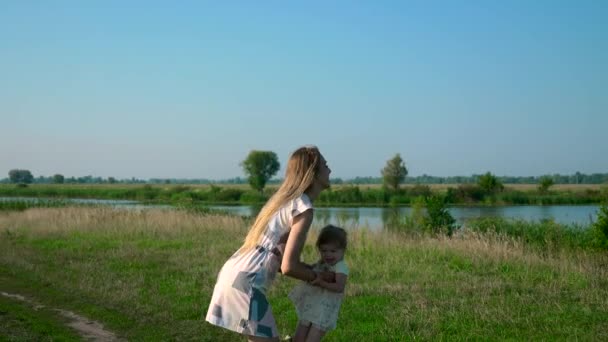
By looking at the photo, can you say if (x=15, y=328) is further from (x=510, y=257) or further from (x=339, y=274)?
(x=510, y=257)

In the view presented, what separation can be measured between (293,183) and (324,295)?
717 mm

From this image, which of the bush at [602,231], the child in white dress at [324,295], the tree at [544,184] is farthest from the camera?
the tree at [544,184]

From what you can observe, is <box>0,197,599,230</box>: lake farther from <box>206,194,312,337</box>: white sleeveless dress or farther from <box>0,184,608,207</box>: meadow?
<box>206,194,312,337</box>: white sleeveless dress

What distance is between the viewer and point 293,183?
131 inches

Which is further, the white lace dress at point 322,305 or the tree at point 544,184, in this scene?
the tree at point 544,184

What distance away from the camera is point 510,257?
12352 mm

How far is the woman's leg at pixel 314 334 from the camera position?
357 cm

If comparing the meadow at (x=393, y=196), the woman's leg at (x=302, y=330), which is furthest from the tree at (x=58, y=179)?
the woman's leg at (x=302, y=330)

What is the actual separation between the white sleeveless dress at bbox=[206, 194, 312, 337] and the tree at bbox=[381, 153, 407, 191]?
215 feet

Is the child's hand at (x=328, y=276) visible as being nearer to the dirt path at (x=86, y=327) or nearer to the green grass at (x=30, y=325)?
the dirt path at (x=86, y=327)

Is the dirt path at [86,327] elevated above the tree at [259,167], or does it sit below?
below

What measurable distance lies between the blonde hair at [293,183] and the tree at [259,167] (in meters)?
74.9

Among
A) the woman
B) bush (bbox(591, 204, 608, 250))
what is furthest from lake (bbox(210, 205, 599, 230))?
the woman

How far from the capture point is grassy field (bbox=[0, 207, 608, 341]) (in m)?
6.86
